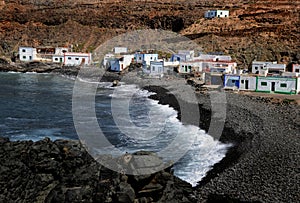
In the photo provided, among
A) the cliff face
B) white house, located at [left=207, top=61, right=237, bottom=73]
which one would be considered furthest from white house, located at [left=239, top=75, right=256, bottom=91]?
the cliff face

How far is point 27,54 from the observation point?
52.2 meters

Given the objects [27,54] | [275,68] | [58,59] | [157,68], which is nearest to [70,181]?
[275,68]

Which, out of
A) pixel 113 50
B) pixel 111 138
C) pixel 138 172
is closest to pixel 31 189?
pixel 138 172

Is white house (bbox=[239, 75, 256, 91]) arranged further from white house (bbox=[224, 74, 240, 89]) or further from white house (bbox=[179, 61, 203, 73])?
white house (bbox=[179, 61, 203, 73])

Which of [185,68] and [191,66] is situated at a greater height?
[191,66]

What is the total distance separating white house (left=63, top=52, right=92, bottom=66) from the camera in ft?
167

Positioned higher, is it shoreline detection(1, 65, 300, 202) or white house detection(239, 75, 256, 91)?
white house detection(239, 75, 256, 91)

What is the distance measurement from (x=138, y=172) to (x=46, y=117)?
14.8 metres

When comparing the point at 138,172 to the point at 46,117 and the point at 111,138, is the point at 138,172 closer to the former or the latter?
the point at 111,138

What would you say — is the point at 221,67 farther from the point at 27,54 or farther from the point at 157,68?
the point at 27,54

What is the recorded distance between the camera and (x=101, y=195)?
1016 centimetres

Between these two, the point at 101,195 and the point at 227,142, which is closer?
the point at 101,195

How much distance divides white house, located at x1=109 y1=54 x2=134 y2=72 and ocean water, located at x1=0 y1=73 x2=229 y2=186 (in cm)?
828

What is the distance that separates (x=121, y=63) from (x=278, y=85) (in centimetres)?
2068
